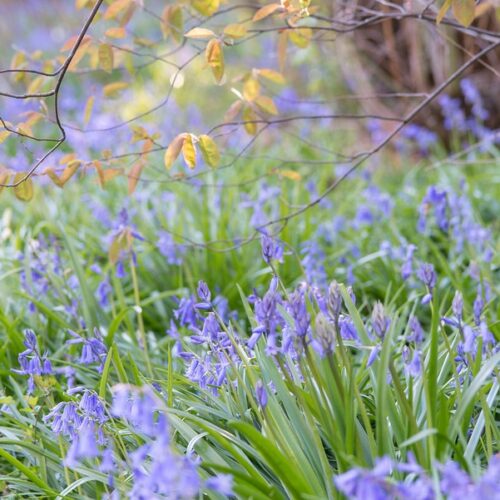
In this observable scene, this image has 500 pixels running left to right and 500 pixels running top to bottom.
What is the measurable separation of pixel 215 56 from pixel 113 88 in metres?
0.87

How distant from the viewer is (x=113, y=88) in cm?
329

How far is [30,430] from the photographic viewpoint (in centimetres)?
257

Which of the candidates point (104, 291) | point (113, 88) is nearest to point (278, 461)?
point (104, 291)

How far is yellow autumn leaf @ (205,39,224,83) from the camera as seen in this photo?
256 centimetres

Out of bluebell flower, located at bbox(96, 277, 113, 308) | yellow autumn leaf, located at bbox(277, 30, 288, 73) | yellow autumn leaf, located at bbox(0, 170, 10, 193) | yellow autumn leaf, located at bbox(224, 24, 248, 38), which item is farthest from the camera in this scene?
bluebell flower, located at bbox(96, 277, 113, 308)

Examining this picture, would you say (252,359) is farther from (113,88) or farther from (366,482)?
(113,88)

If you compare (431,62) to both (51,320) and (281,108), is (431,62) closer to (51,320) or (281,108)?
(281,108)

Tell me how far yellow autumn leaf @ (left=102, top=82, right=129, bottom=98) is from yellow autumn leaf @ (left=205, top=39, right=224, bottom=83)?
0.79 m

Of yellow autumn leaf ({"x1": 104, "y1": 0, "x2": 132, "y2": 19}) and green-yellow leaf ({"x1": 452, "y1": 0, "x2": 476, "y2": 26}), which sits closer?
green-yellow leaf ({"x1": 452, "y1": 0, "x2": 476, "y2": 26})

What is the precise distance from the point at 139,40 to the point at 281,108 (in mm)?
5575

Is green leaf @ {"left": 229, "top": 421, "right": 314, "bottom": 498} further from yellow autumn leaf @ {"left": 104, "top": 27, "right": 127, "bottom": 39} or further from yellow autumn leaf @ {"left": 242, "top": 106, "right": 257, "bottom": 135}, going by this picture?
yellow autumn leaf @ {"left": 104, "top": 27, "right": 127, "bottom": 39}

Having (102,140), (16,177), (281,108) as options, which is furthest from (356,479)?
(281,108)

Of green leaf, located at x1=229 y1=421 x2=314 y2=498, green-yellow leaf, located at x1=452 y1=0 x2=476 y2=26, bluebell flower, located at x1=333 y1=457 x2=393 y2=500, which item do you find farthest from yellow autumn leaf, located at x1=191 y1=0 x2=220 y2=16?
bluebell flower, located at x1=333 y1=457 x2=393 y2=500

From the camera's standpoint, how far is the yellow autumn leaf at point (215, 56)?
8.40 feet
